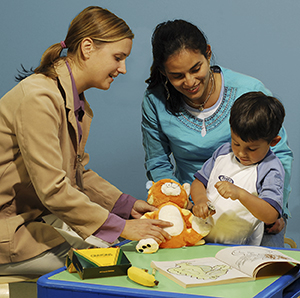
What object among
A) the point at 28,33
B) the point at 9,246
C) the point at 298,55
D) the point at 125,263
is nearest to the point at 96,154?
the point at 28,33

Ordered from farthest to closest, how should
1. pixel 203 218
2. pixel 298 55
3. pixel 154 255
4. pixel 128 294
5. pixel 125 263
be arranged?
pixel 298 55
pixel 203 218
pixel 154 255
pixel 125 263
pixel 128 294

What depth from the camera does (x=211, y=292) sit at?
3.05ft

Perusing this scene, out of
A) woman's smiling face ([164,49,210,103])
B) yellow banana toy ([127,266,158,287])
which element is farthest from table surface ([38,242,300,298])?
woman's smiling face ([164,49,210,103])

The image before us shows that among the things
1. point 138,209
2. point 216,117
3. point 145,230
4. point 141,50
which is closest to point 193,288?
point 145,230

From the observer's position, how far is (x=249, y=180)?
4.38 ft

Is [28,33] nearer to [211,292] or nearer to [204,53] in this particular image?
[204,53]

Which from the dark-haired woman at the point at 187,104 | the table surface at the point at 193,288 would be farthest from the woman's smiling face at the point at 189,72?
the table surface at the point at 193,288

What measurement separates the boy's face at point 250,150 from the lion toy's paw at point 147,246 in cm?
38

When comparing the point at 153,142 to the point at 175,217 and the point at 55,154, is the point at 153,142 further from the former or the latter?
the point at 55,154

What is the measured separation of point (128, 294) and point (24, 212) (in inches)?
21.7

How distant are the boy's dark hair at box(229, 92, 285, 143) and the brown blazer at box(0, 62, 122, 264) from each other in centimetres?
47

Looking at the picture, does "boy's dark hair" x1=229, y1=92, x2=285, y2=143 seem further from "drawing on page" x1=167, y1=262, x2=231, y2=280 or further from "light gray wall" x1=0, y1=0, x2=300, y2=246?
"light gray wall" x1=0, y1=0, x2=300, y2=246

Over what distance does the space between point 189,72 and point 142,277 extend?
2.80ft

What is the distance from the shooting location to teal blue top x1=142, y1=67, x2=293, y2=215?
170cm
